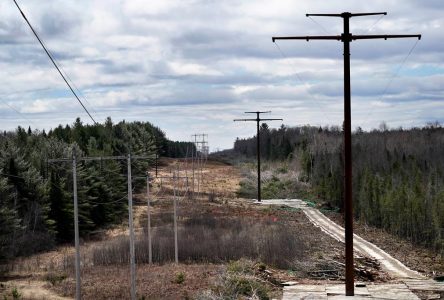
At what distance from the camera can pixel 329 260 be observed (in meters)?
27.5

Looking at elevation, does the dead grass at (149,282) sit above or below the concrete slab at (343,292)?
below

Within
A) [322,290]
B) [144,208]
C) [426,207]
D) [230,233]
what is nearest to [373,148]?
→ [144,208]

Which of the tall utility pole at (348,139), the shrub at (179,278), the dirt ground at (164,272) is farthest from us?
the shrub at (179,278)

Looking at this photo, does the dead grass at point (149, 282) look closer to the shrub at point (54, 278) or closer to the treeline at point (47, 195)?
the shrub at point (54, 278)

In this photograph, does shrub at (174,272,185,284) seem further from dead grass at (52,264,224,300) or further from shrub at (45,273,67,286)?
shrub at (45,273,67,286)

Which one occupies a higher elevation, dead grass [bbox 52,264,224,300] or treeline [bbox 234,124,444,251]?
treeline [bbox 234,124,444,251]

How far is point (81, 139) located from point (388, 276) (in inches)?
2012

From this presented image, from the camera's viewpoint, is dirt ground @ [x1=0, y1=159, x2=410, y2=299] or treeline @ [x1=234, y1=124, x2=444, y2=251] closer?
dirt ground @ [x1=0, y1=159, x2=410, y2=299]

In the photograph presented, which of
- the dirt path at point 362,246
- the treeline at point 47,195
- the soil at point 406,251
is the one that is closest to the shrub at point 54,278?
the treeline at point 47,195

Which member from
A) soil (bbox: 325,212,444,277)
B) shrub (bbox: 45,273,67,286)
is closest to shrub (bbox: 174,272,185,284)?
shrub (bbox: 45,273,67,286)

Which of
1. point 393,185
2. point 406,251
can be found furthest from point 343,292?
point 393,185

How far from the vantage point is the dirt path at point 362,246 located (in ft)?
93.8

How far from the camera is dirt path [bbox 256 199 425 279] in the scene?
93.8ft

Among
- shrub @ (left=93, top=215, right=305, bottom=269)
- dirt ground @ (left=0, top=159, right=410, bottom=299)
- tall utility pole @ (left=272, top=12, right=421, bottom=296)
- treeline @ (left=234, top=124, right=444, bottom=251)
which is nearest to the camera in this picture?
tall utility pole @ (left=272, top=12, right=421, bottom=296)
